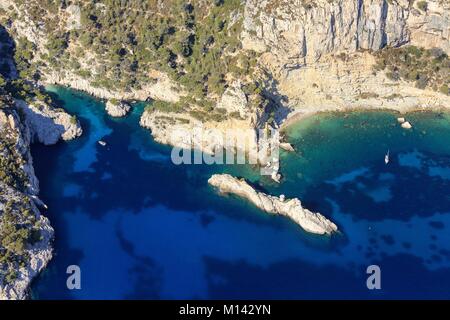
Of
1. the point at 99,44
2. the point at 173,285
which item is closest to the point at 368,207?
the point at 173,285

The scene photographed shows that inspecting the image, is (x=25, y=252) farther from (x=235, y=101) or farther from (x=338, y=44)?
(x=338, y=44)

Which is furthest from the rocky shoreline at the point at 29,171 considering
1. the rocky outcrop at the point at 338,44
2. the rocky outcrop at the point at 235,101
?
the rocky outcrop at the point at 338,44

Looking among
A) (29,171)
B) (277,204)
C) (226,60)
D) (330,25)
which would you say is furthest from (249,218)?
(330,25)

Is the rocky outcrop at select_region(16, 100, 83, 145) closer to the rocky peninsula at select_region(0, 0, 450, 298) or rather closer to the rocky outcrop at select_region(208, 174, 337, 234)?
the rocky peninsula at select_region(0, 0, 450, 298)

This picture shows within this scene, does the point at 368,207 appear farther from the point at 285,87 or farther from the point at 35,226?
the point at 35,226

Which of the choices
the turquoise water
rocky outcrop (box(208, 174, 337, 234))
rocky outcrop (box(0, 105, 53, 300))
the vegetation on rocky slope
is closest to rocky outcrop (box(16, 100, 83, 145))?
the turquoise water

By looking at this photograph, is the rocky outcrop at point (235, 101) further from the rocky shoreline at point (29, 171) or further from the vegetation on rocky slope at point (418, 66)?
the vegetation on rocky slope at point (418, 66)
